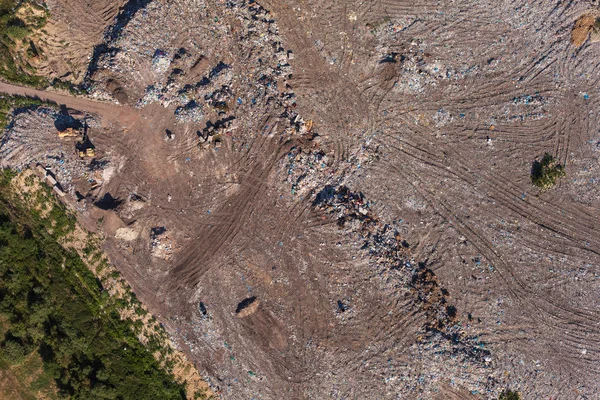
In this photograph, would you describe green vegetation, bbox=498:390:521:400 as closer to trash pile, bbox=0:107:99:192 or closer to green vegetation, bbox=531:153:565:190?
green vegetation, bbox=531:153:565:190

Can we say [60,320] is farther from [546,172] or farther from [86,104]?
[546,172]

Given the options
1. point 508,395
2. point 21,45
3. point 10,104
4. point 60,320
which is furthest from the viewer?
point 21,45

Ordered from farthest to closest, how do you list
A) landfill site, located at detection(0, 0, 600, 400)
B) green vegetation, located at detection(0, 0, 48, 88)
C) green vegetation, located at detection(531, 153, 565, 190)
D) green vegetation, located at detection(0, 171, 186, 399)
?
green vegetation, located at detection(0, 0, 48, 88), green vegetation, located at detection(0, 171, 186, 399), green vegetation, located at detection(531, 153, 565, 190), landfill site, located at detection(0, 0, 600, 400)

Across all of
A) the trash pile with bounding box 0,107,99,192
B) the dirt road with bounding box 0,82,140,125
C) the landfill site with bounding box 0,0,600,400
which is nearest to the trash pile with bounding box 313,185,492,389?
the landfill site with bounding box 0,0,600,400


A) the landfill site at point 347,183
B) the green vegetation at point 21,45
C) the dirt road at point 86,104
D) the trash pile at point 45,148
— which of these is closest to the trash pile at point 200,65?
the landfill site at point 347,183

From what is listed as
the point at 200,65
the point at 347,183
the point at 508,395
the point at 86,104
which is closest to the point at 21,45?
the point at 86,104

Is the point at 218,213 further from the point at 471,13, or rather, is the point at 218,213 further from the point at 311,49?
the point at 471,13

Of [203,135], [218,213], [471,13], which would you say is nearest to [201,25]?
[203,135]
